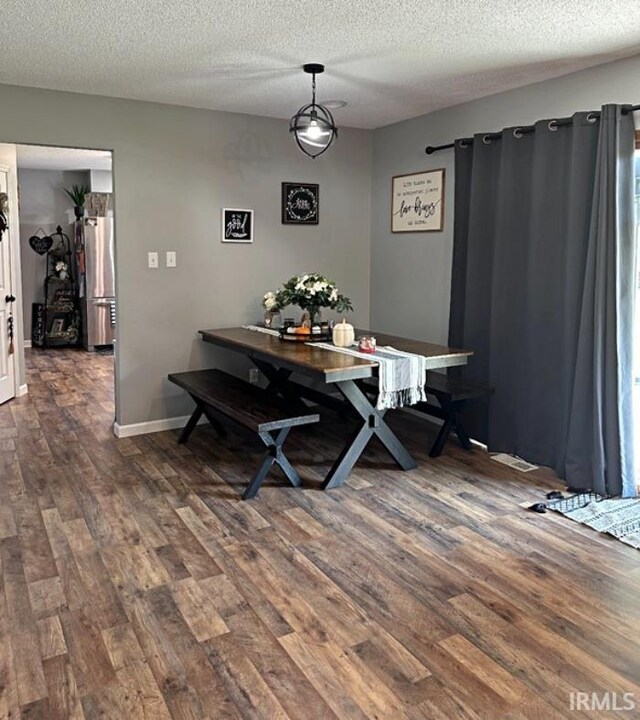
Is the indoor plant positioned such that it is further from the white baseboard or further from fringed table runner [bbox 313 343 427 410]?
fringed table runner [bbox 313 343 427 410]

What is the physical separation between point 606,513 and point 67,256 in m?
7.63

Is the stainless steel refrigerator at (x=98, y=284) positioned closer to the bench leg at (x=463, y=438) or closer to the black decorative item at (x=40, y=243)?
the black decorative item at (x=40, y=243)

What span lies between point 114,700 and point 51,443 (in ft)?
9.10

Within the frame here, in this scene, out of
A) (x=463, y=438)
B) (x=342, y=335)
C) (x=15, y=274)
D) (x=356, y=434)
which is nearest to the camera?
(x=356, y=434)

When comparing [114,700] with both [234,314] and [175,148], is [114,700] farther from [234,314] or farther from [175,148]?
[175,148]

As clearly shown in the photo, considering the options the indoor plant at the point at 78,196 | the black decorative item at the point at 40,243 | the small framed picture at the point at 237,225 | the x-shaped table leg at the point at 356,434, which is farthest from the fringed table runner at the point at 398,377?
the black decorative item at the point at 40,243

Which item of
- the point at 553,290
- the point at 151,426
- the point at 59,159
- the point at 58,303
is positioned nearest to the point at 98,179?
the point at 59,159

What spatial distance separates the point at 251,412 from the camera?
11.6 ft

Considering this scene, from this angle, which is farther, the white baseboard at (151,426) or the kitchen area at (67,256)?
the kitchen area at (67,256)

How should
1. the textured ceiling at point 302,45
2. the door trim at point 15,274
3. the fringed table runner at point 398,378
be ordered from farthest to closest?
1. the door trim at point 15,274
2. the fringed table runner at point 398,378
3. the textured ceiling at point 302,45

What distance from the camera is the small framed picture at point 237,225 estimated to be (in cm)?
470

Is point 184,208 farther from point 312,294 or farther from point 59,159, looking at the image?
point 59,159

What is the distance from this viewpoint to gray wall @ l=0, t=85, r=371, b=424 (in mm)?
4160

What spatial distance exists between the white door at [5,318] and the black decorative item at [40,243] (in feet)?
10.8
